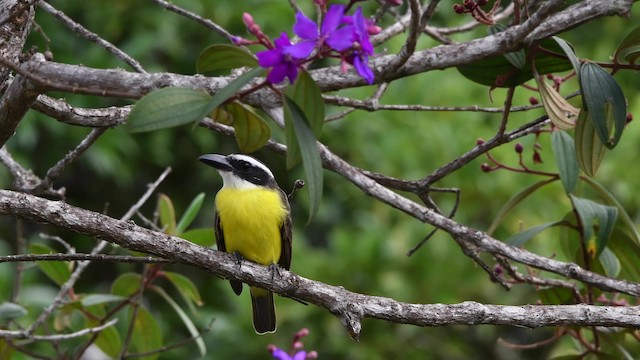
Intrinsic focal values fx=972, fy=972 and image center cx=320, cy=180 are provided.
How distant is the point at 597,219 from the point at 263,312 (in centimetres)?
159

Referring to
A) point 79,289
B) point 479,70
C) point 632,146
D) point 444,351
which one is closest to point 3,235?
point 79,289

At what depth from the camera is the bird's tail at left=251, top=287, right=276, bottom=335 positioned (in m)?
4.25

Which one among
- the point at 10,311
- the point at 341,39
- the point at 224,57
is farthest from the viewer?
the point at 10,311

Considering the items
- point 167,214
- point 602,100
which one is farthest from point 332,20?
point 167,214

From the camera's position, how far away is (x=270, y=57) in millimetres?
1737

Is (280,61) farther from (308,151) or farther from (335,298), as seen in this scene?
(335,298)

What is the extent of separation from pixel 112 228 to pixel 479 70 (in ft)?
4.02

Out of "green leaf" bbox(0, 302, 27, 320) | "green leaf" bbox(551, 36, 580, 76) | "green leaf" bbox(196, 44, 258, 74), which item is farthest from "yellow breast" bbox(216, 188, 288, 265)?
"green leaf" bbox(196, 44, 258, 74)

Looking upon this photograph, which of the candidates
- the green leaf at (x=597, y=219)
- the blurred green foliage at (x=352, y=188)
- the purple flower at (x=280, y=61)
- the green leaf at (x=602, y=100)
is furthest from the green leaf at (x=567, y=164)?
the blurred green foliage at (x=352, y=188)

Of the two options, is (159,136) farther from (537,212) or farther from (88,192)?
(537,212)

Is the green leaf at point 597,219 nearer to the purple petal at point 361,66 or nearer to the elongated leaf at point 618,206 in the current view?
the elongated leaf at point 618,206

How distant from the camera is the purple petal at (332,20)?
1704mm

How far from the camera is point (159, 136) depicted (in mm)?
6855

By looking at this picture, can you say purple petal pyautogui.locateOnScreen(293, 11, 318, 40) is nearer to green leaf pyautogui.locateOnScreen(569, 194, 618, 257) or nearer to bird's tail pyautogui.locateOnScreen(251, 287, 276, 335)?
green leaf pyautogui.locateOnScreen(569, 194, 618, 257)
